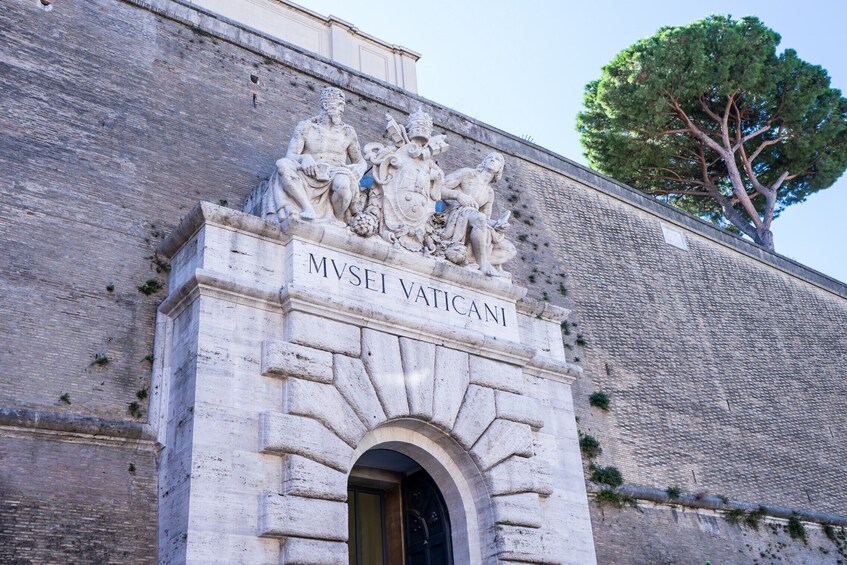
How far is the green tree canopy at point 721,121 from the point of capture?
20734 millimetres

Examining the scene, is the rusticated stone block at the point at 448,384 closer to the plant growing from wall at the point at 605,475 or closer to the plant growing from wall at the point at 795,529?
the plant growing from wall at the point at 605,475

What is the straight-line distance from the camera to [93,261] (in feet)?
29.2

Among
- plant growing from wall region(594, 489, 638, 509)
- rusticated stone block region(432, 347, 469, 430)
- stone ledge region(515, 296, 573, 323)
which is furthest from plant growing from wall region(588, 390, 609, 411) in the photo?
rusticated stone block region(432, 347, 469, 430)

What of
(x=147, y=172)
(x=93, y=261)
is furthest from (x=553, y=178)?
(x=93, y=261)

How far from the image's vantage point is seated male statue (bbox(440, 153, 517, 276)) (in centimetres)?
1027

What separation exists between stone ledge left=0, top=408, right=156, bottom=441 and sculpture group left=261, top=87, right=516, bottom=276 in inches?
88.0

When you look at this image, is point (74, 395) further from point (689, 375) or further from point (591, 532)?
point (689, 375)

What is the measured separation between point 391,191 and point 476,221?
996mm

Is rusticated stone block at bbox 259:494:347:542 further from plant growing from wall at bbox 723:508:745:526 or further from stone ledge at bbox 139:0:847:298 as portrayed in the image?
plant growing from wall at bbox 723:508:745:526

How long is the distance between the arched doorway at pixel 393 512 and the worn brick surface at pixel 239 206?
225 cm

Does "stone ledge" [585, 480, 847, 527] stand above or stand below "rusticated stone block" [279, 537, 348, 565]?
above

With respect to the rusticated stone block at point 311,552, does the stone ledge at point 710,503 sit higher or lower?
higher

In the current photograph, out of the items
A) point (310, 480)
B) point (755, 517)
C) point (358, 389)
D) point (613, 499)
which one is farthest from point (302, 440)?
point (755, 517)

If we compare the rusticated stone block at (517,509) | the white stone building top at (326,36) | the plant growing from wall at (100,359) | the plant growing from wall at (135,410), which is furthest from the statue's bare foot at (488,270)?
the white stone building top at (326,36)
